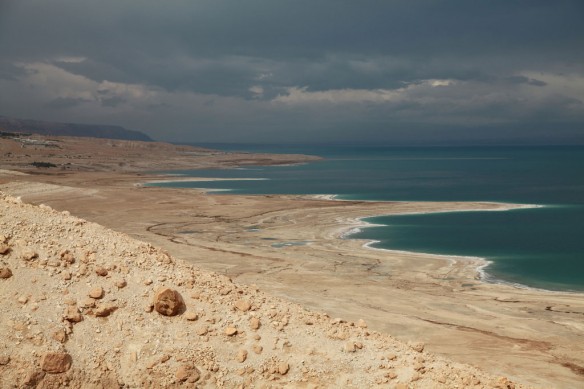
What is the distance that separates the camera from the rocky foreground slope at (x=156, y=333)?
38.6 ft

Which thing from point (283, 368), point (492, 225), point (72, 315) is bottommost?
Answer: point (492, 225)

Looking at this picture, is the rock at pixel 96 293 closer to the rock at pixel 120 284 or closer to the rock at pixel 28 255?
the rock at pixel 120 284

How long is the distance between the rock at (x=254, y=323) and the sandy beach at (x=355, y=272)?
26.2 feet

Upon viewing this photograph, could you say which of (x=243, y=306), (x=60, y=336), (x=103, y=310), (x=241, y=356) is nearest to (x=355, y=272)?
(x=243, y=306)

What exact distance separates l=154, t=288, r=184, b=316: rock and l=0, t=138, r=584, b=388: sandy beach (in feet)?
31.3

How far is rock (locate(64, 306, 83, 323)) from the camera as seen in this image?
12406 mm

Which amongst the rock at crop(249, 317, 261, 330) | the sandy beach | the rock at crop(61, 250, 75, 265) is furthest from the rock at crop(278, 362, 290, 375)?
the sandy beach

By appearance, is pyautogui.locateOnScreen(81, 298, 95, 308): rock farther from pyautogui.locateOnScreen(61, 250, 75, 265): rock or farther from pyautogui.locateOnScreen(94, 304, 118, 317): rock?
pyautogui.locateOnScreen(61, 250, 75, 265): rock

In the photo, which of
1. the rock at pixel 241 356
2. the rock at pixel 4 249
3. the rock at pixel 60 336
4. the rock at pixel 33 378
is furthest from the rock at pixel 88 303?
the rock at pixel 241 356

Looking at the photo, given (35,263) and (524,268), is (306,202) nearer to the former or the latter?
(524,268)

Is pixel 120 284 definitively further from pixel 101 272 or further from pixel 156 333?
pixel 156 333

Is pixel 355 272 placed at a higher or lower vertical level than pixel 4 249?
lower

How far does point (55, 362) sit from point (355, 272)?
22.5 m

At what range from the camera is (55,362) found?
11562 mm
